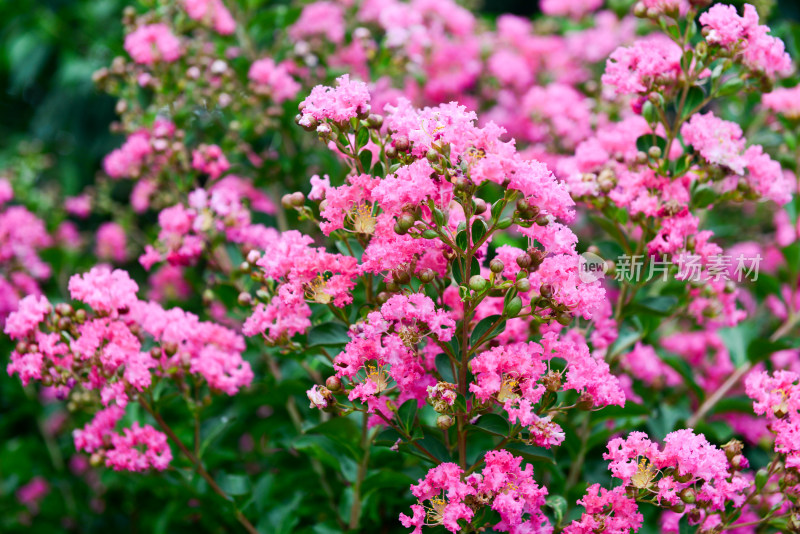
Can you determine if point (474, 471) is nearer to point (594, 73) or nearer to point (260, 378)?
point (260, 378)

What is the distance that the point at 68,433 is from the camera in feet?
9.77

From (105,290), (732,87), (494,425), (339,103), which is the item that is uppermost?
(339,103)

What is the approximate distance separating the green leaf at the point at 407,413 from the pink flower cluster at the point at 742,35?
3.50 ft

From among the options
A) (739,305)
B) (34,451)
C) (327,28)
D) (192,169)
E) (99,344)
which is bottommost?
(34,451)

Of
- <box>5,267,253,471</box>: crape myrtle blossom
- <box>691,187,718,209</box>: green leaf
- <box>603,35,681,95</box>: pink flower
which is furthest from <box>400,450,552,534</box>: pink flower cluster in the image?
<box>603,35,681,95</box>: pink flower

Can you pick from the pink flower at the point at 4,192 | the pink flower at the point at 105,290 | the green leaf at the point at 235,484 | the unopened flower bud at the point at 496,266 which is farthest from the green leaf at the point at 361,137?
the pink flower at the point at 4,192

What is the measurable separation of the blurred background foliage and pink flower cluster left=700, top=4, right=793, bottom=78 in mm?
777

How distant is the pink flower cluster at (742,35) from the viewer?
63.9 inches

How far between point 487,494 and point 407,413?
0.70 feet

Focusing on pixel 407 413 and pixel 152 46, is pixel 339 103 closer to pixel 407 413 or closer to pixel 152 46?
pixel 407 413

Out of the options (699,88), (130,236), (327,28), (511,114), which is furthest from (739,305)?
(130,236)

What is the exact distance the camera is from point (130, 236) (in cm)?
327

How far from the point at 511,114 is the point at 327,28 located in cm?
94

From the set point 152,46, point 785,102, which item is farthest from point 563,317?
point 152,46
